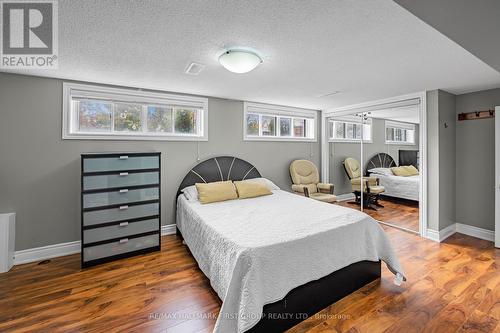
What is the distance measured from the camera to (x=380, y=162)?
453 centimetres

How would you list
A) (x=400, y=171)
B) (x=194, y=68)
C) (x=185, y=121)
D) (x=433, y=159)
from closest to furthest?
1. (x=194, y=68)
2. (x=433, y=159)
3. (x=185, y=121)
4. (x=400, y=171)

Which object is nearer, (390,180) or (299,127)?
(390,180)

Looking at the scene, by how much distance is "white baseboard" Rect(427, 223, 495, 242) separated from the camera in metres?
3.39

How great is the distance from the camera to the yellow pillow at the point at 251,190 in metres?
3.44

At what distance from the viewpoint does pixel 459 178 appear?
3.72m

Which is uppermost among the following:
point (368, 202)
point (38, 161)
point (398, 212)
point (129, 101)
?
point (129, 101)

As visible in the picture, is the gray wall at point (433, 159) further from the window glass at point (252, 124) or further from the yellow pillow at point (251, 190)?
the window glass at point (252, 124)

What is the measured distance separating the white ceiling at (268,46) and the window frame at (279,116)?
38.2 inches

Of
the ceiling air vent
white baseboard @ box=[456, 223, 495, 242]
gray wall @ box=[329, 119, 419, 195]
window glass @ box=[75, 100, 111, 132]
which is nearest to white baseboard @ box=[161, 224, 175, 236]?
window glass @ box=[75, 100, 111, 132]

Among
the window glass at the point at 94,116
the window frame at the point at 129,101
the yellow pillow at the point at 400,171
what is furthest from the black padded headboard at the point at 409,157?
the window glass at the point at 94,116

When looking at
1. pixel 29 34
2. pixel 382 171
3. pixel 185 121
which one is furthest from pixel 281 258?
pixel 382 171

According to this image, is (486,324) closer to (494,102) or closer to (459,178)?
(459,178)

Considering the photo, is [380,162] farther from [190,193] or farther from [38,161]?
[38,161]

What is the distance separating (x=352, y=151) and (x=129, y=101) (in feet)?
14.4
